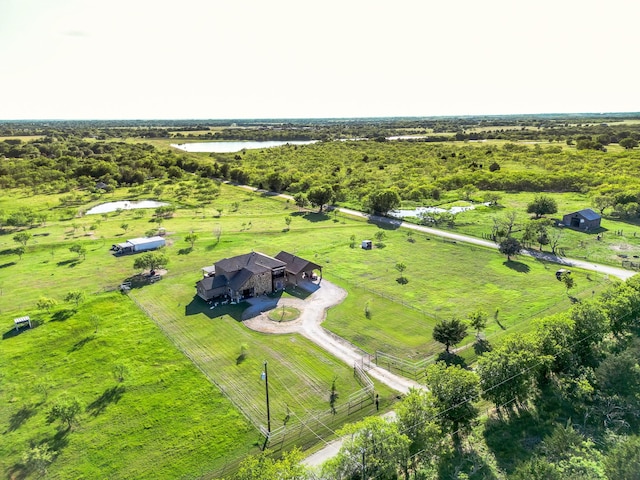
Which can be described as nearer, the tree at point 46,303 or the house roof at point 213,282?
the tree at point 46,303

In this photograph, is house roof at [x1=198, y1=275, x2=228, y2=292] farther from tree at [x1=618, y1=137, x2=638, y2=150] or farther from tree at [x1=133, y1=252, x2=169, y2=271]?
tree at [x1=618, y1=137, x2=638, y2=150]

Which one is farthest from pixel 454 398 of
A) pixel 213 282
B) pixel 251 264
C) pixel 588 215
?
pixel 588 215

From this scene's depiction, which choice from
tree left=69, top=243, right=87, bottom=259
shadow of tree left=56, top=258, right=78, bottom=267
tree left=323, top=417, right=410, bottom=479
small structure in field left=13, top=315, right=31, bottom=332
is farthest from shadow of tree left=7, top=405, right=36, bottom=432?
tree left=69, top=243, right=87, bottom=259

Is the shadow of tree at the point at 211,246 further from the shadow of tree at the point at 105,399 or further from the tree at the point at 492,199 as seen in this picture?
the tree at the point at 492,199

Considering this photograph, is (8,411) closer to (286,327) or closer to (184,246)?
(286,327)

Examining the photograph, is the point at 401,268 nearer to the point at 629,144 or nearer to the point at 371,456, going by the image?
the point at 371,456

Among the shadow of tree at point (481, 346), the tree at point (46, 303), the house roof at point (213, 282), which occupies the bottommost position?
the shadow of tree at point (481, 346)

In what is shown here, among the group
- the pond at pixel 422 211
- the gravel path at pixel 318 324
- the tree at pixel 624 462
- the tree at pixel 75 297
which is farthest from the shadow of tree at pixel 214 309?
the pond at pixel 422 211
